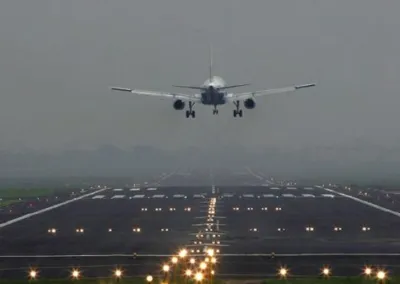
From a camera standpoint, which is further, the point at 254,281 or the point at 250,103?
the point at 250,103

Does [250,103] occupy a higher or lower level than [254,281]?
higher

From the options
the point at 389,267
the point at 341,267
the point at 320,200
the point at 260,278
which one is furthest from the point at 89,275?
the point at 320,200

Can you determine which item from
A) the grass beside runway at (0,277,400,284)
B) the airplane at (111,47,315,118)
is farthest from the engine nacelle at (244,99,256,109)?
the grass beside runway at (0,277,400,284)

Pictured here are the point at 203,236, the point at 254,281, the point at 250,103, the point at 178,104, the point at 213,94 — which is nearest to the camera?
the point at 254,281

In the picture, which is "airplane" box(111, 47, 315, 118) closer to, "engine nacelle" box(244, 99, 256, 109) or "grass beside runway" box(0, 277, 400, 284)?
"engine nacelle" box(244, 99, 256, 109)

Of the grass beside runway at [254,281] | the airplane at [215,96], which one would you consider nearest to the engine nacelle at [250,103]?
the airplane at [215,96]

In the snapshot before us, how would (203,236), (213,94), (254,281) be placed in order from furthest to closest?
1. (213,94)
2. (203,236)
3. (254,281)

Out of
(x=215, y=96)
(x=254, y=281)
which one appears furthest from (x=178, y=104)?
(x=254, y=281)

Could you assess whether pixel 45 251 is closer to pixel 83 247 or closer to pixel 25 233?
pixel 83 247

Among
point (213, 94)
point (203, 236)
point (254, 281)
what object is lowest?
point (254, 281)

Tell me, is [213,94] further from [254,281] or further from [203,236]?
[254,281]
